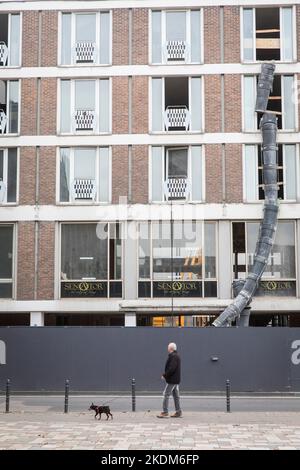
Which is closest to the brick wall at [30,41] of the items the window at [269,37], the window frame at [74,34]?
the window frame at [74,34]

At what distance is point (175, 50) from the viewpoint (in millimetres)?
28859

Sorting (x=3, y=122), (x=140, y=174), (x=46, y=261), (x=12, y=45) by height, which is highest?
(x=12, y=45)

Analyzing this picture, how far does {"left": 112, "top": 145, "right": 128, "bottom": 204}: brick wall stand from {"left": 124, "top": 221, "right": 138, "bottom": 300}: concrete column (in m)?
1.32

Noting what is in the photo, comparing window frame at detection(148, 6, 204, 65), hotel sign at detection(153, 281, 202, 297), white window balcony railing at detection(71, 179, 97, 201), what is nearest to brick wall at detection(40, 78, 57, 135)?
white window balcony railing at detection(71, 179, 97, 201)

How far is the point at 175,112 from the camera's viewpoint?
28.6 meters

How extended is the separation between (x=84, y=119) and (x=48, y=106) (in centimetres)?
163

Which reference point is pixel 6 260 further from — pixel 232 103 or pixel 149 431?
pixel 149 431

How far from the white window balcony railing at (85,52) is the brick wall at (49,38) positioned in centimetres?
94

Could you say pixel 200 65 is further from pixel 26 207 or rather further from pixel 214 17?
pixel 26 207

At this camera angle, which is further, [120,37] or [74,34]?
[74,34]

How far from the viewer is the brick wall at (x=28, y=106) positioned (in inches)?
1125

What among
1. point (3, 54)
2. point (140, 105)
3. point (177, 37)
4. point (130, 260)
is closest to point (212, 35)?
point (177, 37)

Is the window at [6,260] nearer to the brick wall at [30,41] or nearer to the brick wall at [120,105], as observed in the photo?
the brick wall at [120,105]

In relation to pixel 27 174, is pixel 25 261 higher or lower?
lower
